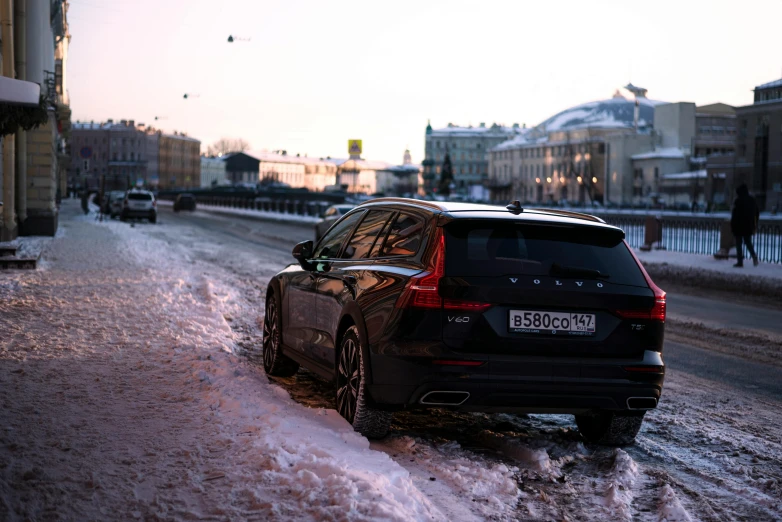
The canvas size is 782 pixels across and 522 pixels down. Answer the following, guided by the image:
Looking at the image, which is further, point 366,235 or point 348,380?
point 366,235

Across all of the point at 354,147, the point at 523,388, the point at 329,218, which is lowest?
the point at 523,388

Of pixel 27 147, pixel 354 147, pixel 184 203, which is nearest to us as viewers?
pixel 27 147

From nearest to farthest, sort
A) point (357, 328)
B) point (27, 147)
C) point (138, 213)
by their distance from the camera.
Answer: point (357, 328), point (27, 147), point (138, 213)

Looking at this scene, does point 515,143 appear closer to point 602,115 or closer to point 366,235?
point 602,115

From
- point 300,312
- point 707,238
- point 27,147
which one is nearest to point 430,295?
point 300,312

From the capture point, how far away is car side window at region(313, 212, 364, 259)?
7508mm

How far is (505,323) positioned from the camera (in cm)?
577

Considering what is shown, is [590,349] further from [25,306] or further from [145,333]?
[25,306]

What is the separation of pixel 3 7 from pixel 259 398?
18.9 m

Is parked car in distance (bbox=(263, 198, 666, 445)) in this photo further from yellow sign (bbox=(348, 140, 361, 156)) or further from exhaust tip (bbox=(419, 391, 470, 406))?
yellow sign (bbox=(348, 140, 361, 156))

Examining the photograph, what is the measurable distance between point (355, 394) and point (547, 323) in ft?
4.29

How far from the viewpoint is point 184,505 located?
4734 mm

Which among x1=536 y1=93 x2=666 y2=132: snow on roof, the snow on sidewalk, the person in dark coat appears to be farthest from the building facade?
x1=536 y1=93 x2=666 y2=132: snow on roof

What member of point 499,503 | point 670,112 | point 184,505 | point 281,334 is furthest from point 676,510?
point 670,112
